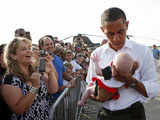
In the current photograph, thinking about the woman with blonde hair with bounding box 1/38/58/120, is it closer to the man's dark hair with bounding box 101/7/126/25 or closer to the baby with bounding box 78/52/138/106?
the baby with bounding box 78/52/138/106

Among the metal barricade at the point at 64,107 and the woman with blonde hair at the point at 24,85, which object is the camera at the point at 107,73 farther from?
the woman with blonde hair at the point at 24,85

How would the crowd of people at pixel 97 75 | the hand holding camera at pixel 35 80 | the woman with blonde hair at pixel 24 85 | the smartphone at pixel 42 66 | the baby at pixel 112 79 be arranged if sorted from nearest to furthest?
the baby at pixel 112 79
the crowd of people at pixel 97 75
the woman with blonde hair at pixel 24 85
the hand holding camera at pixel 35 80
the smartphone at pixel 42 66

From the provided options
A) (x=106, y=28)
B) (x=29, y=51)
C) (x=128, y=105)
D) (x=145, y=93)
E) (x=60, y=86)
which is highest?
(x=106, y=28)

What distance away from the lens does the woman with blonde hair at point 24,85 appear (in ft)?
6.89

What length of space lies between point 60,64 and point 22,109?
159cm

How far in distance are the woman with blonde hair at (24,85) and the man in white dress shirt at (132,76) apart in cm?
82

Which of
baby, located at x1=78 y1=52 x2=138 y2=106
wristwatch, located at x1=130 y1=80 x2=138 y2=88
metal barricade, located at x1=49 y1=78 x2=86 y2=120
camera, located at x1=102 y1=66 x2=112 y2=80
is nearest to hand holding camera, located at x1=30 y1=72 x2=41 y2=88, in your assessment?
metal barricade, located at x1=49 y1=78 x2=86 y2=120

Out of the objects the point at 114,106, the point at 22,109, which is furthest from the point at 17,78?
the point at 114,106

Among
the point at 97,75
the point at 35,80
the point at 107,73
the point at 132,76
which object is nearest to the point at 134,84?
the point at 132,76

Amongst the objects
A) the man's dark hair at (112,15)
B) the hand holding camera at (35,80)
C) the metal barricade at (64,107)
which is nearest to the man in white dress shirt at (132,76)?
the man's dark hair at (112,15)

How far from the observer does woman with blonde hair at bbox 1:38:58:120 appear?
2.10 metres

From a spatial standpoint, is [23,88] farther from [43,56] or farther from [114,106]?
[114,106]

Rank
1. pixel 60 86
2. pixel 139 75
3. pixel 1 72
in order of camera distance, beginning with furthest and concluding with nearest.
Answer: pixel 60 86 → pixel 1 72 → pixel 139 75

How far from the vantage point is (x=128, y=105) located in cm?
179
